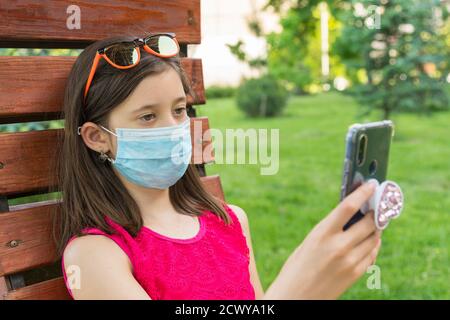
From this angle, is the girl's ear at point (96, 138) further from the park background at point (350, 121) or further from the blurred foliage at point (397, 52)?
the blurred foliage at point (397, 52)

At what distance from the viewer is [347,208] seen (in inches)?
49.2

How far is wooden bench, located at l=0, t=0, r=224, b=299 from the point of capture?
6.17ft

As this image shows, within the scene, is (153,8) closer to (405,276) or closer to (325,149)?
(405,276)

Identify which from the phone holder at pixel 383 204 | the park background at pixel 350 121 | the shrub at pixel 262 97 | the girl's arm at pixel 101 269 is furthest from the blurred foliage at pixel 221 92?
the phone holder at pixel 383 204

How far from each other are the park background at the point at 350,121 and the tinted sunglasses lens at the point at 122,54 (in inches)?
20.2

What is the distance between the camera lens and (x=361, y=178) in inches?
55.6

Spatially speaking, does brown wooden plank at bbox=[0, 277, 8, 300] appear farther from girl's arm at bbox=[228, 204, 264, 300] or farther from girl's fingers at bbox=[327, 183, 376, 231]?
girl's fingers at bbox=[327, 183, 376, 231]

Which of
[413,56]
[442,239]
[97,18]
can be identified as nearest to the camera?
[97,18]

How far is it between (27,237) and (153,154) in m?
0.43

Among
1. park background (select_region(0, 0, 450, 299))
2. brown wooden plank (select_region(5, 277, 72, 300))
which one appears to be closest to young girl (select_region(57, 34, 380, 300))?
brown wooden plank (select_region(5, 277, 72, 300))

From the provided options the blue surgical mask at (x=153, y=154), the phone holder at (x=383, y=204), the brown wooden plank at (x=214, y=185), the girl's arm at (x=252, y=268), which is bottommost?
the girl's arm at (x=252, y=268)

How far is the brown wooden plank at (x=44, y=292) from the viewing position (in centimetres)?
187

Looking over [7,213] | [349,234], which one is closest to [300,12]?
[7,213]

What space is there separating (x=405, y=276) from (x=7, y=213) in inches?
108
